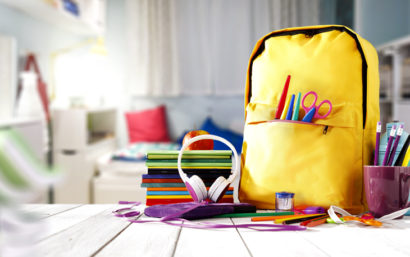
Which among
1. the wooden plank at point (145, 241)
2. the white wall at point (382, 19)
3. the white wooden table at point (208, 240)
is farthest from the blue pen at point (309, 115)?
the white wall at point (382, 19)

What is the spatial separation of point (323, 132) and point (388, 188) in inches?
6.6

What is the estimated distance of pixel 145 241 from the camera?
0.58 metres

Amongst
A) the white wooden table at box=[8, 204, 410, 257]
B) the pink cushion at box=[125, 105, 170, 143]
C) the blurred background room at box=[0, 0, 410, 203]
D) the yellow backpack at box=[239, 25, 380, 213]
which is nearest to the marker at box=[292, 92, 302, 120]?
the yellow backpack at box=[239, 25, 380, 213]

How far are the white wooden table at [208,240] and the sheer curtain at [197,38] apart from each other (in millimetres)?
3361

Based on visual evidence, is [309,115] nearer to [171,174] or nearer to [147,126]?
[171,174]

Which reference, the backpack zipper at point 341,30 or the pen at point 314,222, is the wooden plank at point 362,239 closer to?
the pen at point 314,222

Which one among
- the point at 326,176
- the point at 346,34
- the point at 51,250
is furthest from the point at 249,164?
the point at 51,250

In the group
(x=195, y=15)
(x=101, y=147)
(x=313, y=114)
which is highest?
(x=195, y=15)

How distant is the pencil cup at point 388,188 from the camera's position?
2.30 feet

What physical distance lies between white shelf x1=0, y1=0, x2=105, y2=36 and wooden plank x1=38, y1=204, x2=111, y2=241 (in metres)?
2.16

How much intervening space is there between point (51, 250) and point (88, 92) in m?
3.63

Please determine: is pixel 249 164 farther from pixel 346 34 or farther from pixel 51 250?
pixel 51 250

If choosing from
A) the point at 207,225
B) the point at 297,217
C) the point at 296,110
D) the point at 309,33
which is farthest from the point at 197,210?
the point at 309,33

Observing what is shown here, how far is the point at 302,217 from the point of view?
0.70 meters
